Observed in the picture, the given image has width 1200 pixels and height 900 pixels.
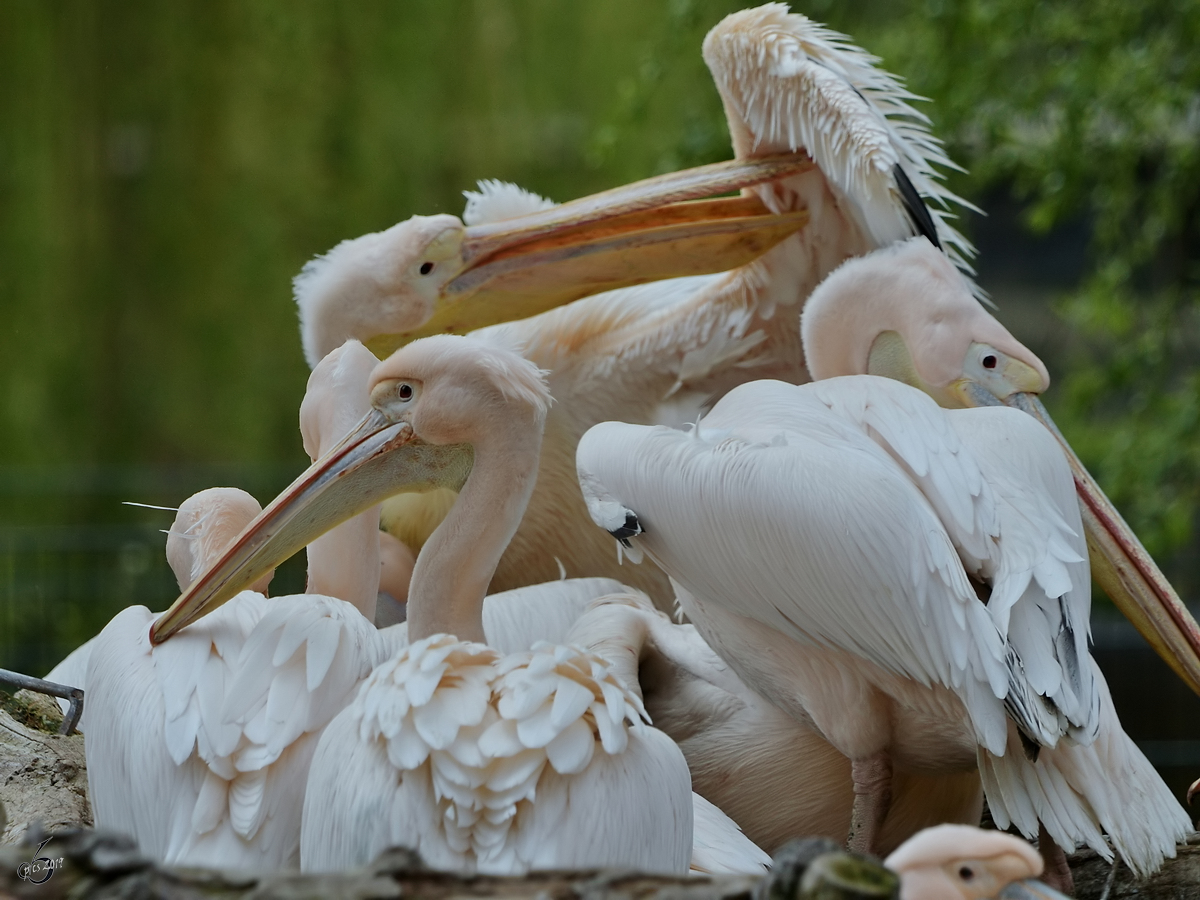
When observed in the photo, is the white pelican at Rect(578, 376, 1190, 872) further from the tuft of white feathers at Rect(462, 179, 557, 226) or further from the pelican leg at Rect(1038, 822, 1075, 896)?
the tuft of white feathers at Rect(462, 179, 557, 226)

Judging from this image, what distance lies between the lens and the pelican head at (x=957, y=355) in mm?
2512

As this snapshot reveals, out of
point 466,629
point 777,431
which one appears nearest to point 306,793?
point 466,629

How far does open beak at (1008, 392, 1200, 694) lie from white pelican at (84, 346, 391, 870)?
1.22 metres

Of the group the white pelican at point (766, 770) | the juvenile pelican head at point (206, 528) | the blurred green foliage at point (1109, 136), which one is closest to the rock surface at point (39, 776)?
the juvenile pelican head at point (206, 528)

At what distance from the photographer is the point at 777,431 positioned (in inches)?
84.4

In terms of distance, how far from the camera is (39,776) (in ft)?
7.93

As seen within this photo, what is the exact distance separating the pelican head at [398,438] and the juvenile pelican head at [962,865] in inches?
40.4

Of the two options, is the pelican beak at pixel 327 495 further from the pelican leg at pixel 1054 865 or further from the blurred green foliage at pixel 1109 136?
the blurred green foliage at pixel 1109 136

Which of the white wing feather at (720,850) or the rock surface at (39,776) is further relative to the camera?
the rock surface at (39,776)

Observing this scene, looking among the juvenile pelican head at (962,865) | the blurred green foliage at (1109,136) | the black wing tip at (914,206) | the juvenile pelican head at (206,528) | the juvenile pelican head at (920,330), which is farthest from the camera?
the blurred green foliage at (1109,136)

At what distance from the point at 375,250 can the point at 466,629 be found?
0.92 meters

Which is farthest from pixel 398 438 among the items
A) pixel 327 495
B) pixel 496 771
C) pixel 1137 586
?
pixel 1137 586

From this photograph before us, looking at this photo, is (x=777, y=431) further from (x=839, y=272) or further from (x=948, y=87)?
(x=948, y=87)

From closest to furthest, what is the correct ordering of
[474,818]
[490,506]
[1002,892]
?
[1002,892] < [474,818] < [490,506]
